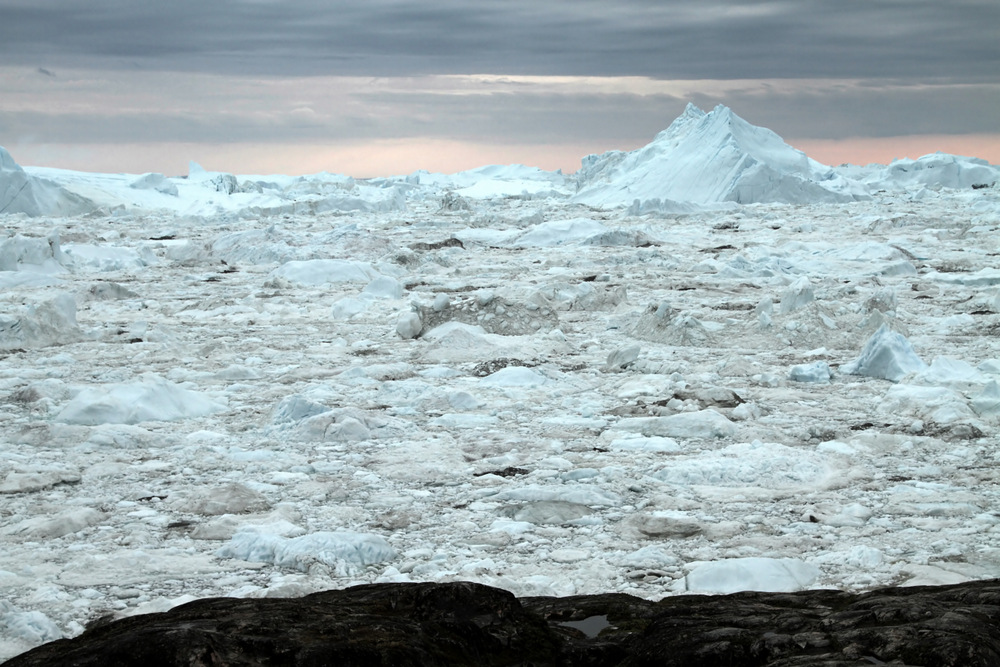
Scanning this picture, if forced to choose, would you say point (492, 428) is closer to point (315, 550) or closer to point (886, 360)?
point (315, 550)

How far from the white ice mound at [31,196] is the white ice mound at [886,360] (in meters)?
22.8

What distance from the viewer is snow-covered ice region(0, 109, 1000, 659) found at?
3.75 metres

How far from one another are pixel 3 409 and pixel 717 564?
465cm

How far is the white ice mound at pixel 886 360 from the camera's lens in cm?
678

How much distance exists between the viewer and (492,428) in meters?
5.75

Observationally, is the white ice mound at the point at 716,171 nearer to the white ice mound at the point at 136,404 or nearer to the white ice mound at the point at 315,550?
the white ice mound at the point at 136,404

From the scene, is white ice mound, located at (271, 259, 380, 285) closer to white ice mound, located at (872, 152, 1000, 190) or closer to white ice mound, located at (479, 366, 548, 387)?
white ice mound, located at (479, 366, 548, 387)

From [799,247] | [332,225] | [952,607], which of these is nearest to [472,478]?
[952,607]

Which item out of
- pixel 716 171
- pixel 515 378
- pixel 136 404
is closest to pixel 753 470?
pixel 515 378

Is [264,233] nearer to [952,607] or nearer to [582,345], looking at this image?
[582,345]

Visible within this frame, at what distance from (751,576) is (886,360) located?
389cm

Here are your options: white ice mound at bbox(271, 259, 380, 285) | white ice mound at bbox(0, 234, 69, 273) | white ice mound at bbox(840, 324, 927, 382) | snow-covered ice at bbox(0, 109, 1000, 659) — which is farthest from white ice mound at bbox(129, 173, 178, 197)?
white ice mound at bbox(840, 324, 927, 382)

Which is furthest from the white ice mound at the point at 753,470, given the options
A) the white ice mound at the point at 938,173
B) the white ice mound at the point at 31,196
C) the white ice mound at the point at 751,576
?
the white ice mound at the point at 938,173

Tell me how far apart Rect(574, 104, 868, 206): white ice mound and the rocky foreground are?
74.9 feet
